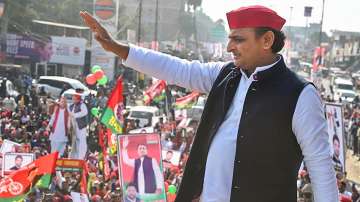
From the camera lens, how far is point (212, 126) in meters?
2.64

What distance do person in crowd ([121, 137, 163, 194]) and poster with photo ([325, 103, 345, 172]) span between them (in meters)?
2.83

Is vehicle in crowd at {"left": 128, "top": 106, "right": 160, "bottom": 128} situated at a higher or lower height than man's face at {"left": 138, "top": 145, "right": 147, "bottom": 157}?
lower

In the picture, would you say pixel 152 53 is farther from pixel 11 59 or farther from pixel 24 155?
pixel 11 59

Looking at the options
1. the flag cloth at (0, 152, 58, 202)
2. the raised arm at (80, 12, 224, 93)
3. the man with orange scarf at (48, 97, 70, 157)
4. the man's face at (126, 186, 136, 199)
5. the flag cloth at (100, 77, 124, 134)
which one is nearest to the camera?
the raised arm at (80, 12, 224, 93)

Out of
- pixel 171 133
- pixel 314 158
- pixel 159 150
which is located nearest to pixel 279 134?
pixel 314 158

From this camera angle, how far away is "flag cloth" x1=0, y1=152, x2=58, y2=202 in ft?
22.4

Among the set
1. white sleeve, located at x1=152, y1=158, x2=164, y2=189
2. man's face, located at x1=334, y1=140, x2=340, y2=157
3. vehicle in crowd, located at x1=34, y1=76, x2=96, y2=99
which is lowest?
vehicle in crowd, located at x1=34, y1=76, x2=96, y2=99

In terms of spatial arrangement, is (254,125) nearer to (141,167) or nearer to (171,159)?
(141,167)

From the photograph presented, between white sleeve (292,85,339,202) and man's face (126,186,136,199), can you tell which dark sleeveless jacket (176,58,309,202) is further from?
man's face (126,186,136,199)

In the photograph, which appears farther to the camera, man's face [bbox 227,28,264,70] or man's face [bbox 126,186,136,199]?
man's face [bbox 126,186,136,199]

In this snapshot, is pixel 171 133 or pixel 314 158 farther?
pixel 171 133

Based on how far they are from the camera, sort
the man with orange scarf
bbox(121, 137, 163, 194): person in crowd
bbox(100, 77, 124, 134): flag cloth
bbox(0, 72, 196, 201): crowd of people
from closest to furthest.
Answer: bbox(121, 137, 163, 194): person in crowd → bbox(0, 72, 196, 201): crowd of people → bbox(100, 77, 124, 134): flag cloth → the man with orange scarf

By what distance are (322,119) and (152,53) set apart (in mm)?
699

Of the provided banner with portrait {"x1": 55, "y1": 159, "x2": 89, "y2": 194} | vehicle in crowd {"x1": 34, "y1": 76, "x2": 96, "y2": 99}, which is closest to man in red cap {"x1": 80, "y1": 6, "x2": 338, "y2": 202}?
banner with portrait {"x1": 55, "y1": 159, "x2": 89, "y2": 194}
